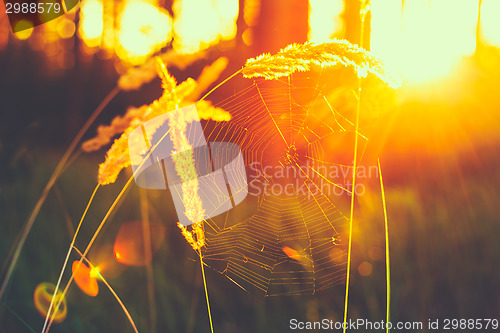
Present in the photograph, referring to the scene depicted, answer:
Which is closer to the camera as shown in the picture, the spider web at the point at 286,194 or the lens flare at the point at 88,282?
the lens flare at the point at 88,282

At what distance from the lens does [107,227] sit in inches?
69.6

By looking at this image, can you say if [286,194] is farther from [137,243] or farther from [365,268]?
[137,243]

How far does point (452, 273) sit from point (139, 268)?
4.83 feet

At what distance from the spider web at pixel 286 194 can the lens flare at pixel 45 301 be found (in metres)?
0.60

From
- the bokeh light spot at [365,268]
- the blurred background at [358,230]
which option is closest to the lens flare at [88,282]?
the blurred background at [358,230]

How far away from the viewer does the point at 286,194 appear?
2.14 m

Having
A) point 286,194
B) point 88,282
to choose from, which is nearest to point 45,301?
point 88,282

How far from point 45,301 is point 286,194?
4.49 ft

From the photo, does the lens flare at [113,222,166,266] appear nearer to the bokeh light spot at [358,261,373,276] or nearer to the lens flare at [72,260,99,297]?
the lens flare at [72,260,99,297]

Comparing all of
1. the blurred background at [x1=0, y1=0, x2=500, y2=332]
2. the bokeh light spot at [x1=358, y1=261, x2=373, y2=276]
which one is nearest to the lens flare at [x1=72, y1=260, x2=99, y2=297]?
the blurred background at [x1=0, y1=0, x2=500, y2=332]

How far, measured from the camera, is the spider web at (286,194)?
1577mm

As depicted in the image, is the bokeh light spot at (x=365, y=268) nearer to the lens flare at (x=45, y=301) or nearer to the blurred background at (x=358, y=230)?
the blurred background at (x=358, y=230)

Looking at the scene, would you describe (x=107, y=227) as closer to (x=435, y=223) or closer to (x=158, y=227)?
(x=158, y=227)

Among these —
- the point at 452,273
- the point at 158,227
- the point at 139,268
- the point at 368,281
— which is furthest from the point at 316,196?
the point at 139,268
